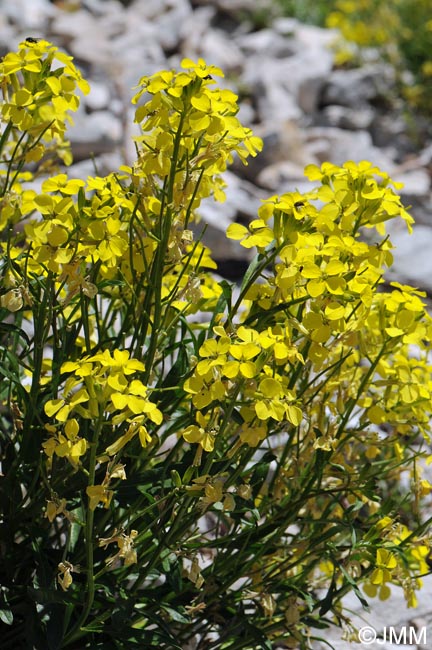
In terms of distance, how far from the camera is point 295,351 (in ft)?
4.63

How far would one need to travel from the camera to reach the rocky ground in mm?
4441

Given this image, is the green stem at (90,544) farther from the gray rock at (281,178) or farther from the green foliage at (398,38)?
the green foliage at (398,38)

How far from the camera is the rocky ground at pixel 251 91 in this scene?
4.44 meters

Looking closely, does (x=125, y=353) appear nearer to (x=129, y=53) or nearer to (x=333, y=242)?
(x=333, y=242)

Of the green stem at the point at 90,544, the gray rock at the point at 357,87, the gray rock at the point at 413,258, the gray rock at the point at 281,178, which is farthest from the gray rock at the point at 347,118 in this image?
the green stem at the point at 90,544

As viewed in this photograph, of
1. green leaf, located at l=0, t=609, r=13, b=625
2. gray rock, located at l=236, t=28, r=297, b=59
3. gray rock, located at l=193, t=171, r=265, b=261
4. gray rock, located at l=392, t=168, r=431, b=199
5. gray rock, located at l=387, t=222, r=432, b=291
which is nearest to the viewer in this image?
green leaf, located at l=0, t=609, r=13, b=625

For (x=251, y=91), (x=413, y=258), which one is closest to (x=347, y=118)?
(x=251, y=91)

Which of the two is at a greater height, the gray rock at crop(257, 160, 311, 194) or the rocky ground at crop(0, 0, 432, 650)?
the rocky ground at crop(0, 0, 432, 650)

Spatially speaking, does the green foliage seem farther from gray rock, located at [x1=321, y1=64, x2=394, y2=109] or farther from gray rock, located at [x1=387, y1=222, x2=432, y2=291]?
gray rock, located at [x1=387, y1=222, x2=432, y2=291]

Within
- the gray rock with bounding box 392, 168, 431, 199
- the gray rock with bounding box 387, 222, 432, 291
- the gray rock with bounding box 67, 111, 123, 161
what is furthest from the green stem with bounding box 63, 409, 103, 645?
the gray rock with bounding box 392, 168, 431, 199

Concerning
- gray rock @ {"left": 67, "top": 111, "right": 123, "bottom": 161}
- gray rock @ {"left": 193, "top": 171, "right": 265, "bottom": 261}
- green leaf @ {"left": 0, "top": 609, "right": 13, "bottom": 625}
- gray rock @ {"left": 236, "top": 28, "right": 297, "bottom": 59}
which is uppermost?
gray rock @ {"left": 236, "top": 28, "right": 297, "bottom": 59}

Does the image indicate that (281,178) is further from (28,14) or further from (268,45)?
(28,14)

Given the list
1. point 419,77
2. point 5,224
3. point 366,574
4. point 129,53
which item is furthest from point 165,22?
point 366,574

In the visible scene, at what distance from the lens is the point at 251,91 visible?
19.7 feet
